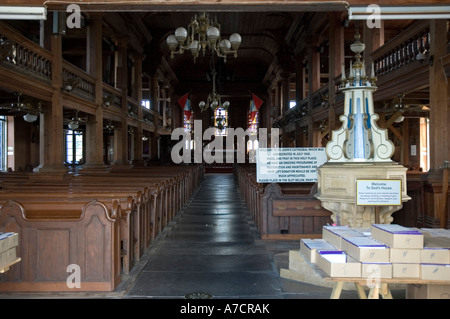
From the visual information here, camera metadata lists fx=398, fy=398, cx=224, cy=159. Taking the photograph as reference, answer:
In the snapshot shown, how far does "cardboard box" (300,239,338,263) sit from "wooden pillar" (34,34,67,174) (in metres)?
7.24

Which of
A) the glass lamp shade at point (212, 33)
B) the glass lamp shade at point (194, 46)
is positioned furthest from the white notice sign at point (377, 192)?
the glass lamp shade at point (194, 46)

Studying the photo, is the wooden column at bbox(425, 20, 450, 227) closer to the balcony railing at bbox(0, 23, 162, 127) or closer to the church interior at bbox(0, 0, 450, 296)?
the church interior at bbox(0, 0, 450, 296)

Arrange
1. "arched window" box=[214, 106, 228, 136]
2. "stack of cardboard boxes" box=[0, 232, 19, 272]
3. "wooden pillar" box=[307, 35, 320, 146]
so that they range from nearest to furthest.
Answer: "stack of cardboard boxes" box=[0, 232, 19, 272] < "wooden pillar" box=[307, 35, 320, 146] < "arched window" box=[214, 106, 228, 136]

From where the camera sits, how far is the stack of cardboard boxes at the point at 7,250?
9.07ft

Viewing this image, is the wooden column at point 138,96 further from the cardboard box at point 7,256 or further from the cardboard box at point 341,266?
the cardboard box at point 341,266

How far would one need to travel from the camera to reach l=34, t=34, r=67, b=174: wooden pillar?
8.84 meters

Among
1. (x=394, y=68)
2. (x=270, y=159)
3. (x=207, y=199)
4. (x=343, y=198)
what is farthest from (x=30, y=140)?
(x=343, y=198)

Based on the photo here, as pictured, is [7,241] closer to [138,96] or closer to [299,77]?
[138,96]

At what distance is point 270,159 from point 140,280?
3083mm

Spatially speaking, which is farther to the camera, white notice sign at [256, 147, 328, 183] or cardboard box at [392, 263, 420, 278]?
white notice sign at [256, 147, 328, 183]

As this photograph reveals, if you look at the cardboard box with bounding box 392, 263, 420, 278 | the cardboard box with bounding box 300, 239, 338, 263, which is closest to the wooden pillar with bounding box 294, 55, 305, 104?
the cardboard box with bounding box 300, 239, 338, 263
